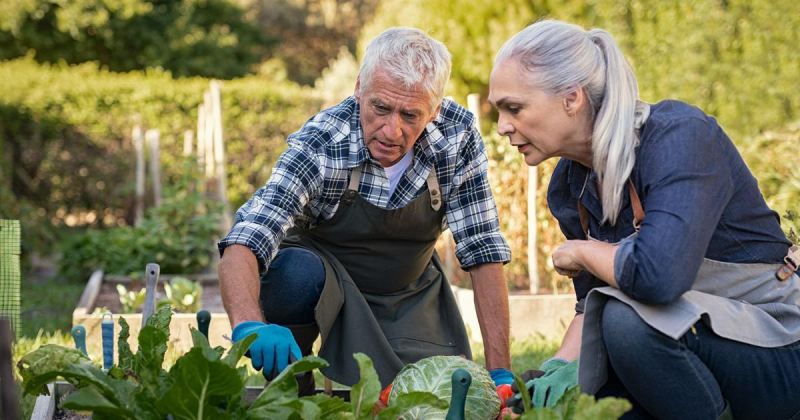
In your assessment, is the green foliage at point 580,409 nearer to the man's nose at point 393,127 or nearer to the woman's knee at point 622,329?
the woman's knee at point 622,329

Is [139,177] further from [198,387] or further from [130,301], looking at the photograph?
[198,387]

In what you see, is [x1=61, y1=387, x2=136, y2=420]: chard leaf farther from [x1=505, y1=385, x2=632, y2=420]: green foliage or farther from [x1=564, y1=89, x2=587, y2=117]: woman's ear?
[x1=564, y1=89, x2=587, y2=117]: woman's ear

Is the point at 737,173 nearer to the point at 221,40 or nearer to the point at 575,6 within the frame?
the point at 575,6

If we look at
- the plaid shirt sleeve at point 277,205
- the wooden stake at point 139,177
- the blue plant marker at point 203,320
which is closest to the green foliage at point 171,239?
the wooden stake at point 139,177

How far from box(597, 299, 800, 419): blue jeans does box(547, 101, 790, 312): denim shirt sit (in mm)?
100

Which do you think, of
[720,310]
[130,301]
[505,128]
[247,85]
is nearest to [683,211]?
[720,310]

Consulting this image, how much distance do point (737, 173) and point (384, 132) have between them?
110 cm

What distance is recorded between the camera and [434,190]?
307cm

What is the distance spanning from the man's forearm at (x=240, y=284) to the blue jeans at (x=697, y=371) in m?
0.99

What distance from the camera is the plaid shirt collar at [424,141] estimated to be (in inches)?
116

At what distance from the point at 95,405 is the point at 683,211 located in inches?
52.9

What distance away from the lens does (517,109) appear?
2.24m

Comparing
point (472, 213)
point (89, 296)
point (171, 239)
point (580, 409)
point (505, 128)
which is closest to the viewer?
point (580, 409)

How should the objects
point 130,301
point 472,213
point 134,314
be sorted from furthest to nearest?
point 130,301
point 134,314
point 472,213
